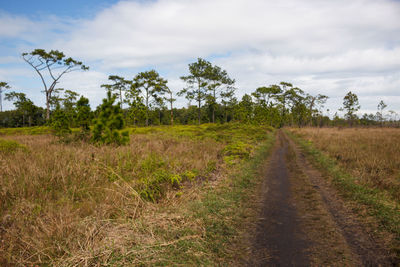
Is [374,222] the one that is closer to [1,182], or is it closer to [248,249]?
[248,249]

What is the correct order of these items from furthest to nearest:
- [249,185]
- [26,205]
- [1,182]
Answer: [249,185] → [1,182] → [26,205]

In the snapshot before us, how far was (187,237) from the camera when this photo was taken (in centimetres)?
387

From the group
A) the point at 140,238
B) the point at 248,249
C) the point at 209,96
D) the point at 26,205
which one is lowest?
the point at 248,249

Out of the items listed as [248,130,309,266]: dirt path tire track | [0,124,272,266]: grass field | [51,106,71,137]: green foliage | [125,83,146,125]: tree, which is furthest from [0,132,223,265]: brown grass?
[125,83,146,125]: tree

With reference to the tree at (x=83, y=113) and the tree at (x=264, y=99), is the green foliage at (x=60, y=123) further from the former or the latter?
the tree at (x=264, y=99)

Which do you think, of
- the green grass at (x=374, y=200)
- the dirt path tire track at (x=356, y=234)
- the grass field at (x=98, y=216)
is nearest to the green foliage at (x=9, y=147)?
the grass field at (x=98, y=216)

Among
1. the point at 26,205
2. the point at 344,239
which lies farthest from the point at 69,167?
the point at 344,239

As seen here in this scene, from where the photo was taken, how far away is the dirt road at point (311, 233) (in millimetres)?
3352

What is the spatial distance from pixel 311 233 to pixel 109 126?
1257cm

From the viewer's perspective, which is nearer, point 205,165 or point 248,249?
point 248,249

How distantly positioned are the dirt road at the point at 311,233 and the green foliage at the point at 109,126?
10.0 meters

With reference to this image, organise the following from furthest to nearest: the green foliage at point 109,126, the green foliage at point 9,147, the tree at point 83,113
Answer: the tree at point 83,113 < the green foliage at point 109,126 < the green foliage at point 9,147

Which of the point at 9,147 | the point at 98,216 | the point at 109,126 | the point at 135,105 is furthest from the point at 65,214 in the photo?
the point at 135,105

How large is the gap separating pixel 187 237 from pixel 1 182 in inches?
190
